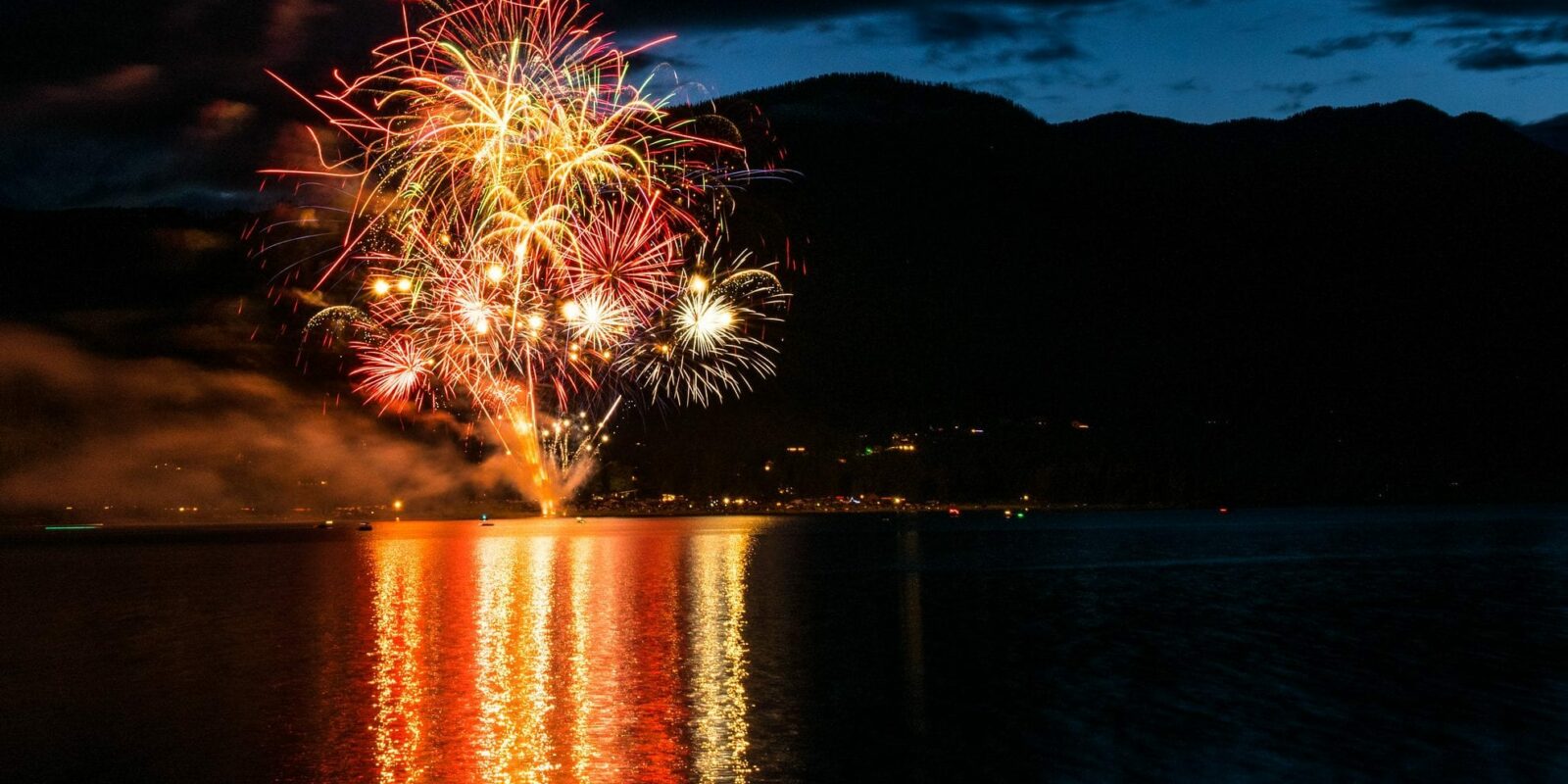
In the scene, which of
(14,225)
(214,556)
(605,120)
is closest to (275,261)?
(14,225)

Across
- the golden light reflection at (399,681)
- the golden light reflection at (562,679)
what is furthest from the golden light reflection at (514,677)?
the golden light reflection at (399,681)

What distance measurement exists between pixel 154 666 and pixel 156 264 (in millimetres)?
163659

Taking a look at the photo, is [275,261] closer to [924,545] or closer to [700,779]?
[924,545]

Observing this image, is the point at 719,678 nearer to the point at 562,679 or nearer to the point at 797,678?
the point at 797,678

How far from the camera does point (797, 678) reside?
24062 millimetres

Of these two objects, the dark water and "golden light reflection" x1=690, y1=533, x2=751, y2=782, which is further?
the dark water

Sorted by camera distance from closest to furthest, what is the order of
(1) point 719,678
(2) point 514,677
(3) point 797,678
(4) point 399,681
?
(4) point 399,681 → (1) point 719,678 → (3) point 797,678 → (2) point 514,677

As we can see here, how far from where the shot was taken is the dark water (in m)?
17.2

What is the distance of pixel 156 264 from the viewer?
175m

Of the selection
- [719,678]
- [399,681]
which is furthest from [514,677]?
[719,678]

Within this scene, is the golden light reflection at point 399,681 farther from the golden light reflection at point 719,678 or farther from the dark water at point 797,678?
the golden light reflection at point 719,678

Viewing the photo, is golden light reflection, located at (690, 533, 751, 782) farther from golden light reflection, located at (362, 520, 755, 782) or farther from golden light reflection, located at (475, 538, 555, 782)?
golden light reflection, located at (475, 538, 555, 782)

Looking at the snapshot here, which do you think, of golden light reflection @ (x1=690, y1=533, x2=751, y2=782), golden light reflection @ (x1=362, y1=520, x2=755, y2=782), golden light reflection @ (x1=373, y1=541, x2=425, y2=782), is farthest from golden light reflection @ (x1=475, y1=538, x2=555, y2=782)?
golden light reflection @ (x1=690, y1=533, x2=751, y2=782)

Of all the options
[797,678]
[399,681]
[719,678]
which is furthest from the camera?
[797,678]
